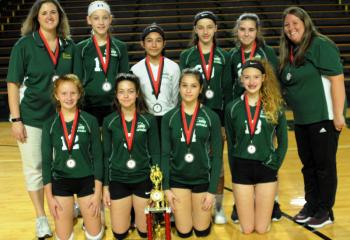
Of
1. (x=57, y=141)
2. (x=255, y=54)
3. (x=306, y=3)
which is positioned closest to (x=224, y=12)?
(x=306, y=3)

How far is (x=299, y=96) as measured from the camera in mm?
3152

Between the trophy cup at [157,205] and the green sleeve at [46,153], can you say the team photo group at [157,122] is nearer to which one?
the green sleeve at [46,153]

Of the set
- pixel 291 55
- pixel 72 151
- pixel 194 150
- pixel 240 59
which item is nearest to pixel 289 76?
pixel 291 55

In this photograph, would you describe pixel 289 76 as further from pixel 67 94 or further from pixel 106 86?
pixel 67 94

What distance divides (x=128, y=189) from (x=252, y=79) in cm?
103

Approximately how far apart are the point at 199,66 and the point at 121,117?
0.63 metres

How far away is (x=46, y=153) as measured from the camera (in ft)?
9.84

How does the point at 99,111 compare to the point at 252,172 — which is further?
the point at 99,111

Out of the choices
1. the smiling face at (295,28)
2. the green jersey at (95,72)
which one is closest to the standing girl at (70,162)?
the green jersey at (95,72)

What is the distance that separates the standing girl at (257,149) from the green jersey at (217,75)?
18 centimetres

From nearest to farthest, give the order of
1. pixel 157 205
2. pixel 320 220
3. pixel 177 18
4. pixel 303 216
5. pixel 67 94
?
pixel 157 205 → pixel 67 94 → pixel 320 220 → pixel 303 216 → pixel 177 18

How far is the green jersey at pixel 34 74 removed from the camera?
304 cm

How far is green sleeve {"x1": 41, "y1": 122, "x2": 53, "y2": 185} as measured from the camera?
300 centimetres

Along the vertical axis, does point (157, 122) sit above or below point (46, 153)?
above
